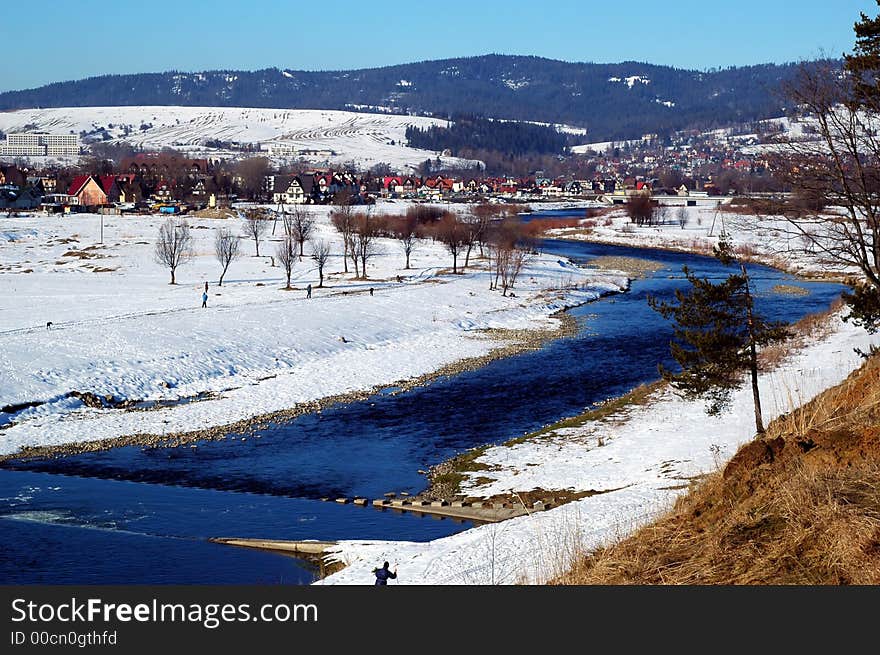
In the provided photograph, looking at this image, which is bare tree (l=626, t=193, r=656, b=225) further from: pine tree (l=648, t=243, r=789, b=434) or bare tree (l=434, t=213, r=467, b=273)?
pine tree (l=648, t=243, r=789, b=434)

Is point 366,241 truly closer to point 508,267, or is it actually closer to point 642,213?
point 508,267

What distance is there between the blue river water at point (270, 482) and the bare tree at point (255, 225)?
42273mm

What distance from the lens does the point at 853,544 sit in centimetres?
720

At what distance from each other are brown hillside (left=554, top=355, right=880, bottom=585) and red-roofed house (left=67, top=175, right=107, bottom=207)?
111 meters

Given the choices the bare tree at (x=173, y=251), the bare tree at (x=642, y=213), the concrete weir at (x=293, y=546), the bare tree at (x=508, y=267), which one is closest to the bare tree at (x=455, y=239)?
the bare tree at (x=508, y=267)

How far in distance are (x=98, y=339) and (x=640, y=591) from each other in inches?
1156

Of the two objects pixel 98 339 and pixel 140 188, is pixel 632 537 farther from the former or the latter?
pixel 140 188

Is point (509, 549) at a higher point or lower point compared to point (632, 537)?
lower

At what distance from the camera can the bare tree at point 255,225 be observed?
74912mm

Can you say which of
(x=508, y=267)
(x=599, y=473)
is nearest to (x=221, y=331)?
(x=599, y=473)

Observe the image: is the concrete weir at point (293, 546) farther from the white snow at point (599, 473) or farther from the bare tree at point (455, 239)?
the bare tree at point (455, 239)

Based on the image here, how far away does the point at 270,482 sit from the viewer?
20188 mm

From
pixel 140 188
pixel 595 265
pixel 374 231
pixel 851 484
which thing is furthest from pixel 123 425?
pixel 140 188

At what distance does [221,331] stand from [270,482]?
639 inches
